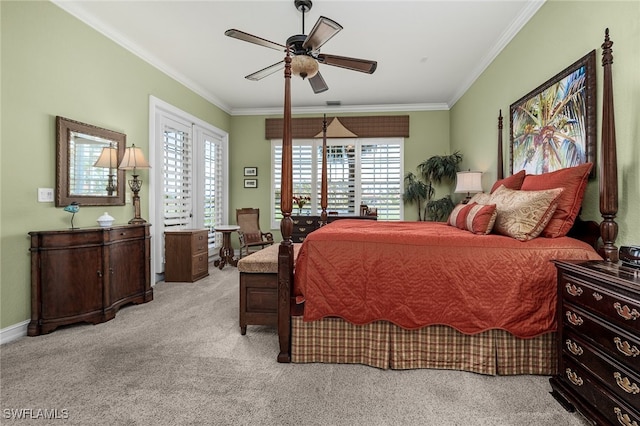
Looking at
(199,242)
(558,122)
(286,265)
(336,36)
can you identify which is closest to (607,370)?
(286,265)

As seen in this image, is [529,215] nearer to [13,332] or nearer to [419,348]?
[419,348]

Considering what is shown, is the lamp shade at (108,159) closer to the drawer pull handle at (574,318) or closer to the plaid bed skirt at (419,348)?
the plaid bed skirt at (419,348)

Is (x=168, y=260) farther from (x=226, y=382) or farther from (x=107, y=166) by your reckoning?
(x=226, y=382)

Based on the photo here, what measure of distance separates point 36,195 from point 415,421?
10.9ft

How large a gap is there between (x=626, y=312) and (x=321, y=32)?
2.47 metres

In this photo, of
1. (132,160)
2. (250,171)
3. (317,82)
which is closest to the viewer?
(317,82)

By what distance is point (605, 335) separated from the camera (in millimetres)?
1400

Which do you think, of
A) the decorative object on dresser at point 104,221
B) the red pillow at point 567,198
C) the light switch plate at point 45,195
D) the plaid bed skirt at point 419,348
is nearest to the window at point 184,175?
the decorative object on dresser at point 104,221

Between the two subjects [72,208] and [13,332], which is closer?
[13,332]

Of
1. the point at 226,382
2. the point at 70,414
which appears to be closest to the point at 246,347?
the point at 226,382

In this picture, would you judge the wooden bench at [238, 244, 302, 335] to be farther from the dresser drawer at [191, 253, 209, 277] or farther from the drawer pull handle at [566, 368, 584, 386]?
the dresser drawer at [191, 253, 209, 277]

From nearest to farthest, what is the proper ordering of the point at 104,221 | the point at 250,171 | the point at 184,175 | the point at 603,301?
1. the point at 603,301
2. the point at 104,221
3. the point at 184,175
4. the point at 250,171

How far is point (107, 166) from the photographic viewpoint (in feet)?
11.2

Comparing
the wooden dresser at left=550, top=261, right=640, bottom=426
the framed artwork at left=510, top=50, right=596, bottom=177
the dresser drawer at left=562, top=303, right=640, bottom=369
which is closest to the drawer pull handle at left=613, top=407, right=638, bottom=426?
the wooden dresser at left=550, top=261, right=640, bottom=426
